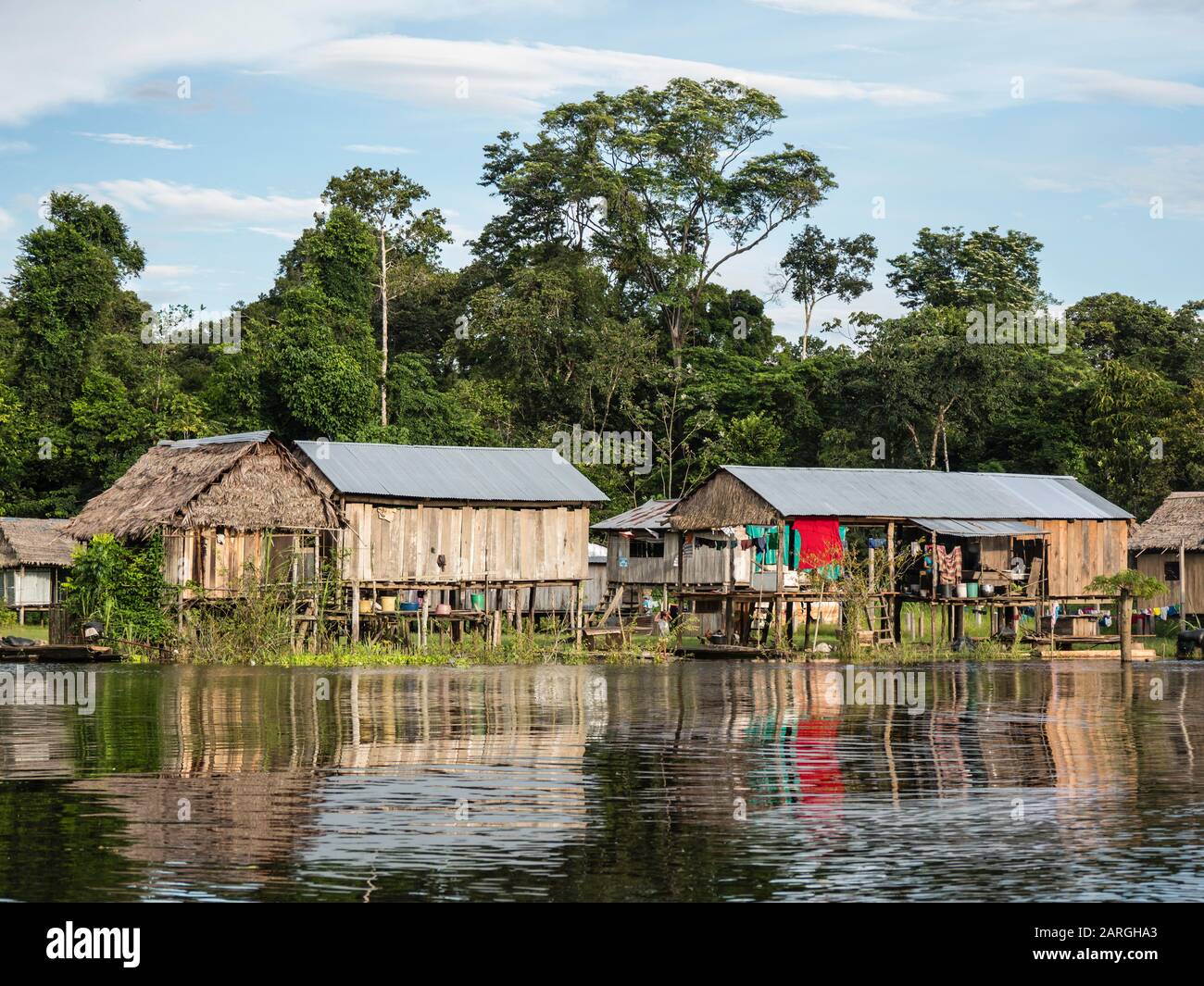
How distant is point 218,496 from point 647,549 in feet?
47.8

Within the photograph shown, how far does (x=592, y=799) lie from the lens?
14.5m

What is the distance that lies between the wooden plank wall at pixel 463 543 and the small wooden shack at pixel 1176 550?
60.1ft

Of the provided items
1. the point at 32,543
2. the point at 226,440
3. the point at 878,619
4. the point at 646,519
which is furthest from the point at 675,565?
the point at 32,543

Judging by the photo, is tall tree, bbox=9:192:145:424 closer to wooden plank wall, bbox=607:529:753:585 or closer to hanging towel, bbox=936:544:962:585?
wooden plank wall, bbox=607:529:753:585

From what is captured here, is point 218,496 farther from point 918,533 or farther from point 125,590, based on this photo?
point 918,533

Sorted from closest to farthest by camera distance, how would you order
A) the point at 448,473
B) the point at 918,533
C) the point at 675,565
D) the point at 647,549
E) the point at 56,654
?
the point at 56,654 < the point at 448,473 < the point at 918,533 < the point at 675,565 < the point at 647,549

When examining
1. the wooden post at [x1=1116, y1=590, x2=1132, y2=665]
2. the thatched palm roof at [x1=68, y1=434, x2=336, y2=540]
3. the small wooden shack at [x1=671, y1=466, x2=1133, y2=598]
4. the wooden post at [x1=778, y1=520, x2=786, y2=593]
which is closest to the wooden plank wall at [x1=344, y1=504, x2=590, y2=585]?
the thatched palm roof at [x1=68, y1=434, x2=336, y2=540]

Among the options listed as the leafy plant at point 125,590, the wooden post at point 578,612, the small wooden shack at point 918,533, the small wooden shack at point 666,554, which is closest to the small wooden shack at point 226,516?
the leafy plant at point 125,590

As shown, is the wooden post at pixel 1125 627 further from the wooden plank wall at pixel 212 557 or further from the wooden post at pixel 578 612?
the wooden plank wall at pixel 212 557

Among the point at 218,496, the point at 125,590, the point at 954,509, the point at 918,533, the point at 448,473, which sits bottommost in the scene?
the point at 125,590

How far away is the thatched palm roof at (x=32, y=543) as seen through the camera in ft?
154

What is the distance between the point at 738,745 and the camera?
1927 centimetres

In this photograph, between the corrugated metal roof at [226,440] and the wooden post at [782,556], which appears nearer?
the corrugated metal roof at [226,440]

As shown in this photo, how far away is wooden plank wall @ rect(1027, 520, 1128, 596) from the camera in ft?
146
